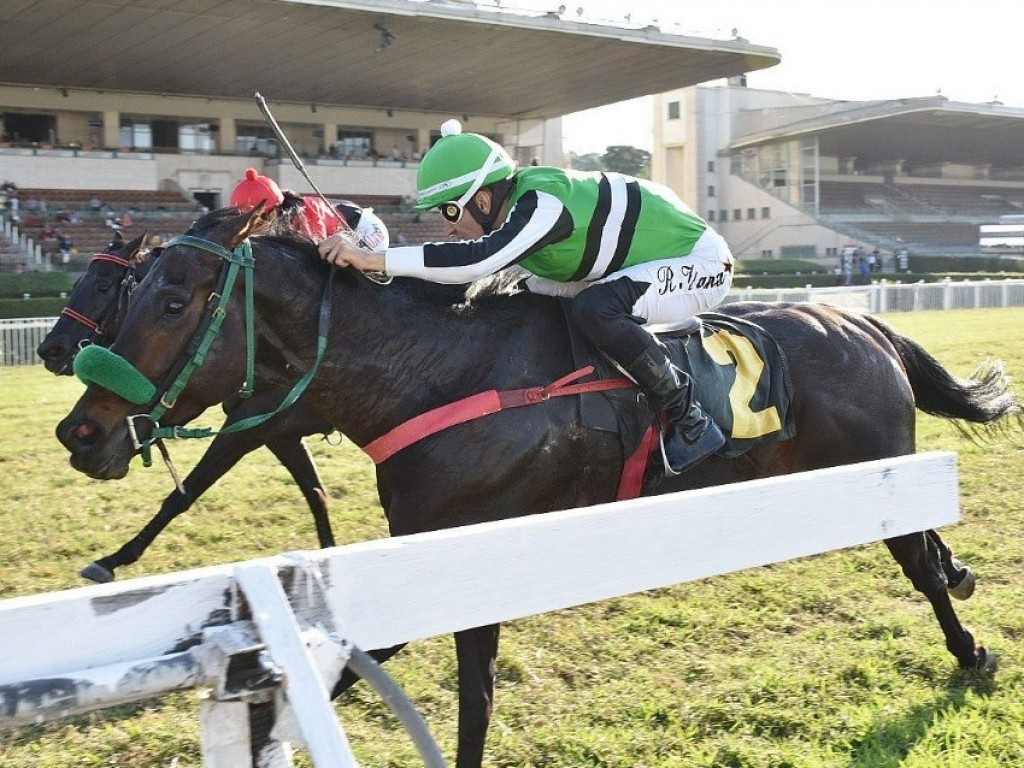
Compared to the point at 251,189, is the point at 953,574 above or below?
below

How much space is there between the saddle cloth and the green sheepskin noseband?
1328 millimetres

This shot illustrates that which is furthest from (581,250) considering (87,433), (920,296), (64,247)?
(64,247)

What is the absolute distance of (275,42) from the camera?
2991 cm

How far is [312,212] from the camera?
14.1 ft

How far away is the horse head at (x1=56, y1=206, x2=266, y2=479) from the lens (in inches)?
117

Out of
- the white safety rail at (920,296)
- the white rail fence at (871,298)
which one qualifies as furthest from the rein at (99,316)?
the white safety rail at (920,296)

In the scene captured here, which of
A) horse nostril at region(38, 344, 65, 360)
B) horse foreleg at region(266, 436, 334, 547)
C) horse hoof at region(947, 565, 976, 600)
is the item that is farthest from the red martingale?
horse nostril at region(38, 344, 65, 360)

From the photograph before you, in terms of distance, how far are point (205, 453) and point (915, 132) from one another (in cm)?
5479

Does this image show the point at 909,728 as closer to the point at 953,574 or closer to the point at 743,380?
the point at 953,574

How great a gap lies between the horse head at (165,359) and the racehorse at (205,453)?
1509mm

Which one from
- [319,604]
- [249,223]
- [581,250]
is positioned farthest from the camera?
[581,250]

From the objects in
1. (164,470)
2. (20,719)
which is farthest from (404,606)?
(164,470)

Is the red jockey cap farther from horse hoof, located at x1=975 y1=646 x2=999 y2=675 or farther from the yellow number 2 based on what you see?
horse hoof, located at x1=975 y1=646 x2=999 y2=675

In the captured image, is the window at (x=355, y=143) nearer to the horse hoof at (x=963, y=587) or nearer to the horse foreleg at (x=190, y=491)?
the horse foreleg at (x=190, y=491)
